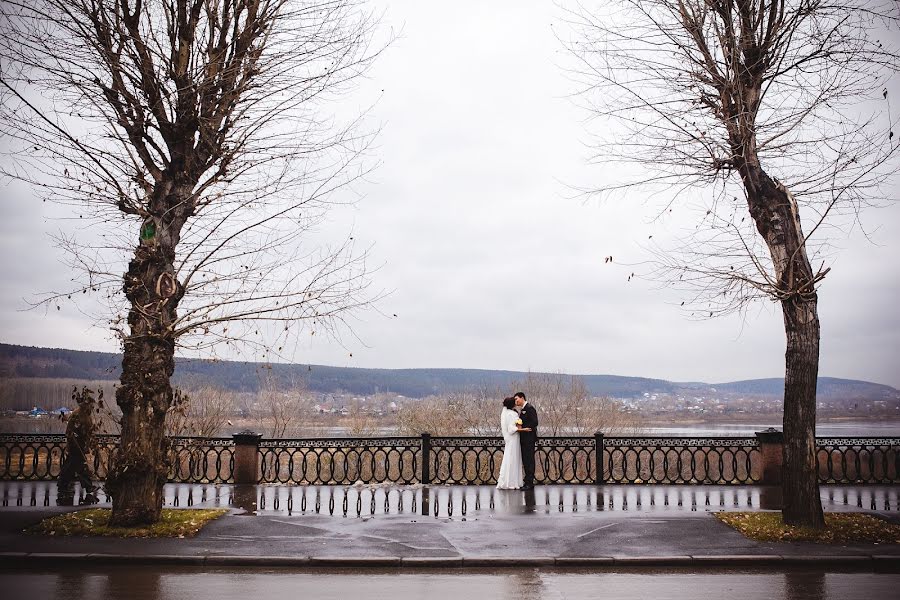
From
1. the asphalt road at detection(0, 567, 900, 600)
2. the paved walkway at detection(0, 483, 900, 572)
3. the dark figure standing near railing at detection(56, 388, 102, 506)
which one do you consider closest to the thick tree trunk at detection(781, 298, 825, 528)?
the paved walkway at detection(0, 483, 900, 572)

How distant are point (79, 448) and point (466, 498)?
7.85 m

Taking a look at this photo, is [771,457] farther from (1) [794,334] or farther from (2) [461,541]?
(2) [461,541]

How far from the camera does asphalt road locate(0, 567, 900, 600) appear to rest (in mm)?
8289

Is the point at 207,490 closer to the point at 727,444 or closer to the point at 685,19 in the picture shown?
the point at 727,444

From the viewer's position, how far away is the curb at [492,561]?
32.2 feet

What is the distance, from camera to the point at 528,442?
1669cm

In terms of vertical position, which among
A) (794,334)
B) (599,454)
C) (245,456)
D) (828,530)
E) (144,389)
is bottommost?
(828,530)

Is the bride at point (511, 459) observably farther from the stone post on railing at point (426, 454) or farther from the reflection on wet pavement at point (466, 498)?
the stone post on railing at point (426, 454)

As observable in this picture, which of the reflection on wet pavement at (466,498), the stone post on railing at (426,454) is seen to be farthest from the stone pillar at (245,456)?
the stone post on railing at (426,454)

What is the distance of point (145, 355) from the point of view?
39.0 feet

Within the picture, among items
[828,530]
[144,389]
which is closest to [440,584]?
[144,389]

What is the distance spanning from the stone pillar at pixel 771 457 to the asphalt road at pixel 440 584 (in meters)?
7.30

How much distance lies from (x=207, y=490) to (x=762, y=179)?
42.7ft

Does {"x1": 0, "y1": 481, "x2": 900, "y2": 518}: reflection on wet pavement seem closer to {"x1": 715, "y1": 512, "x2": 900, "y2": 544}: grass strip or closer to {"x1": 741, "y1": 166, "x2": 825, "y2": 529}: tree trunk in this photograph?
{"x1": 715, "y1": 512, "x2": 900, "y2": 544}: grass strip
